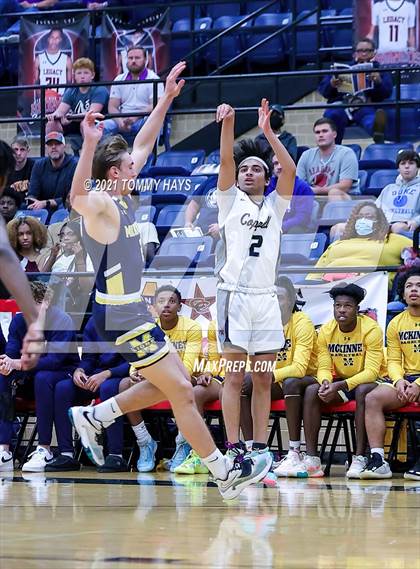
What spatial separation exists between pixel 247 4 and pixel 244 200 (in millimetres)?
8544

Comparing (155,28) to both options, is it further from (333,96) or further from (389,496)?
(389,496)

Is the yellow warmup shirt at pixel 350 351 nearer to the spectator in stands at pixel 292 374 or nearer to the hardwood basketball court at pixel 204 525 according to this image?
the spectator in stands at pixel 292 374

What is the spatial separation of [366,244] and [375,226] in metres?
0.17

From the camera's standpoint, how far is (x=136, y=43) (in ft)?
48.2

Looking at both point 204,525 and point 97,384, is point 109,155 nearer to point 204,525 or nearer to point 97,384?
point 204,525

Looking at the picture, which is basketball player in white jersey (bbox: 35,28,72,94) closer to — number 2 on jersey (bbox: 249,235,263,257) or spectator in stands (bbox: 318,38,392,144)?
spectator in stands (bbox: 318,38,392,144)

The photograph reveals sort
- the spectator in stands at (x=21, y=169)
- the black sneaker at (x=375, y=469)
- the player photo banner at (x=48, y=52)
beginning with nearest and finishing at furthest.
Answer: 1. the black sneaker at (x=375, y=469)
2. the spectator in stands at (x=21, y=169)
3. the player photo banner at (x=48, y=52)

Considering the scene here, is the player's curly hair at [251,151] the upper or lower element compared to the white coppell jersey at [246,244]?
upper

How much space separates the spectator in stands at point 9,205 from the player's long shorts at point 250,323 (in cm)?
473

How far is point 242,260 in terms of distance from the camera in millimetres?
7785

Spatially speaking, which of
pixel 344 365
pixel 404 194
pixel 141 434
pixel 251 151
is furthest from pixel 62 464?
pixel 404 194

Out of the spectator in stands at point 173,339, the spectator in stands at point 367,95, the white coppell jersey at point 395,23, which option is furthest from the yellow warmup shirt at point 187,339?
the white coppell jersey at point 395,23

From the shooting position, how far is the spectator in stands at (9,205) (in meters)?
12.0

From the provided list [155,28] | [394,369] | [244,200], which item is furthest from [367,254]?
[155,28]
